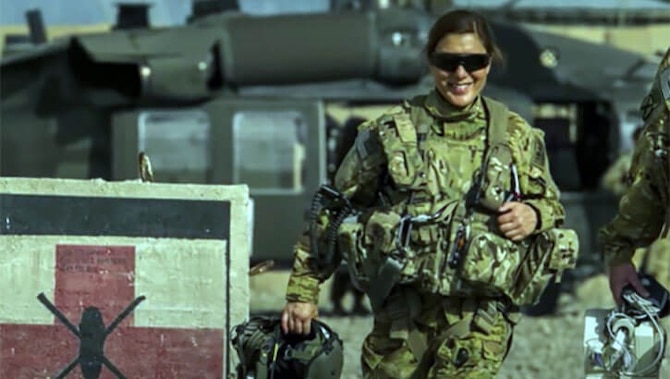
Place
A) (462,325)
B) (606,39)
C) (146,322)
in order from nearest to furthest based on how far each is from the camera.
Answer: (462,325), (146,322), (606,39)

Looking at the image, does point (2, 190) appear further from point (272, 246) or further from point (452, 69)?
point (272, 246)

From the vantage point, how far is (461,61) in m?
4.54

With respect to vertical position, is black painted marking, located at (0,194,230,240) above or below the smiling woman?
below

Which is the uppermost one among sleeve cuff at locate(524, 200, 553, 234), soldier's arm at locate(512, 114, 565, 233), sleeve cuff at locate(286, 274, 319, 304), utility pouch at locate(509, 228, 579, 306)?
soldier's arm at locate(512, 114, 565, 233)

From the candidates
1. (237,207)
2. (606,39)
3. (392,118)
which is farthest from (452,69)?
(606,39)

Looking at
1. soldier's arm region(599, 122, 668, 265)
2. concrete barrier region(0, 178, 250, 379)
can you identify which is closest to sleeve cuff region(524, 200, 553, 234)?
soldier's arm region(599, 122, 668, 265)

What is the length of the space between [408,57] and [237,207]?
6470mm

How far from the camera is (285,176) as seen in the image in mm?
11820

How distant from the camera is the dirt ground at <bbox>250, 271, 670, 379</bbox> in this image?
8633 mm

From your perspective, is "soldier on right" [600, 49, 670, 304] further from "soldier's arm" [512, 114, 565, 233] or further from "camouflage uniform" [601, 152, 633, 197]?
"camouflage uniform" [601, 152, 633, 197]

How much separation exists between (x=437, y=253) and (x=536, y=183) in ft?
1.30

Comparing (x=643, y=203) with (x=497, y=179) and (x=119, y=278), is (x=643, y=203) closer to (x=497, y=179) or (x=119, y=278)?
(x=497, y=179)

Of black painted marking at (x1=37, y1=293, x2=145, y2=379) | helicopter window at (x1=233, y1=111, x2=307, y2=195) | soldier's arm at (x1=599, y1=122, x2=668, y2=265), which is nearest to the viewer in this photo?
soldier's arm at (x1=599, y1=122, x2=668, y2=265)

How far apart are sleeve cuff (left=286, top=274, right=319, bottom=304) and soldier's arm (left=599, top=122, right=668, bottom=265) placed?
3.09 feet
